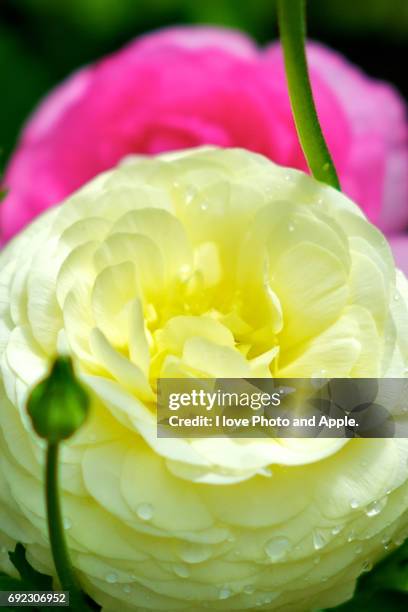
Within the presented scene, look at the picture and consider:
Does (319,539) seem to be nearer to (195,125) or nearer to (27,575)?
(27,575)

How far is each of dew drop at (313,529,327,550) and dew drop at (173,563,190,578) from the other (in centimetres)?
4

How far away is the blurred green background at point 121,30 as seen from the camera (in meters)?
0.84

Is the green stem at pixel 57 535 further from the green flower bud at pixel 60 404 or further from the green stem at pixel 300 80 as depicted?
the green stem at pixel 300 80

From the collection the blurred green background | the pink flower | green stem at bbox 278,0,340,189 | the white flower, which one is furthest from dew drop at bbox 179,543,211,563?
the blurred green background

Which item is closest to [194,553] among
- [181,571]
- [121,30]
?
[181,571]

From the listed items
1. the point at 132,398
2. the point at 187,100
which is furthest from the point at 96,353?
the point at 187,100

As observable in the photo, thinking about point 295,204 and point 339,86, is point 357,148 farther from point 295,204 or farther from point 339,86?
point 295,204

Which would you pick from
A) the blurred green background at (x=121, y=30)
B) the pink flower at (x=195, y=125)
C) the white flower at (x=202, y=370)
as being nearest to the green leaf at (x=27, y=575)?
the white flower at (x=202, y=370)

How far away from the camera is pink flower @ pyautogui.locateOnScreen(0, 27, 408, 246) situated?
19.8 inches

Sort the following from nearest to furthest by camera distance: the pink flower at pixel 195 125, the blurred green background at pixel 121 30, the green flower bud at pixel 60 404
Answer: the green flower bud at pixel 60 404
the pink flower at pixel 195 125
the blurred green background at pixel 121 30

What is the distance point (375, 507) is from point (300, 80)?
0.46 ft

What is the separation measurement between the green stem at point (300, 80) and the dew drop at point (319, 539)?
0.41 ft

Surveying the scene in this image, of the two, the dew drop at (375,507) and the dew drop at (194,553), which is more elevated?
the dew drop at (375,507)

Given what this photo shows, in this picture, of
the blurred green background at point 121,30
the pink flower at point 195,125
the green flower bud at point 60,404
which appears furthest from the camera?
the blurred green background at point 121,30
